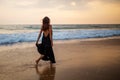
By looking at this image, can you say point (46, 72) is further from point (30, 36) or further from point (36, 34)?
point (36, 34)

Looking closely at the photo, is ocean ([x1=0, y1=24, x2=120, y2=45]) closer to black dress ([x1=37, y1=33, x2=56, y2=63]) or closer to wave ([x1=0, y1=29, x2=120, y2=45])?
wave ([x1=0, y1=29, x2=120, y2=45])

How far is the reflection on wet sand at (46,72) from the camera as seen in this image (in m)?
5.92

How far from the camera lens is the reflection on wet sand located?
592cm

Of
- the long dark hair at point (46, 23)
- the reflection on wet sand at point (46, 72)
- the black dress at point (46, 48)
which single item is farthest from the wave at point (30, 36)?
the reflection on wet sand at point (46, 72)

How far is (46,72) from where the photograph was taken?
650cm

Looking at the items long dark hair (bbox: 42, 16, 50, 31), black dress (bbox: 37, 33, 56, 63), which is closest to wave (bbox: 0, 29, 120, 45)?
black dress (bbox: 37, 33, 56, 63)

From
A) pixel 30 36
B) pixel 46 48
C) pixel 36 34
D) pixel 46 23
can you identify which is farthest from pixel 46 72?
pixel 36 34

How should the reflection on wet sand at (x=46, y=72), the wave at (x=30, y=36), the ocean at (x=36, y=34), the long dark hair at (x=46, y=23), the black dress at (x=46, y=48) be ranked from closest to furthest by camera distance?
the reflection on wet sand at (x=46, y=72) → the long dark hair at (x=46, y=23) → the black dress at (x=46, y=48) → the wave at (x=30, y=36) → the ocean at (x=36, y=34)

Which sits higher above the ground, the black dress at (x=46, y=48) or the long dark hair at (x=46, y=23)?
the long dark hair at (x=46, y=23)

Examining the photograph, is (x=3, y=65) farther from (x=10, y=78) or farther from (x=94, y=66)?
(x=94, y=66)

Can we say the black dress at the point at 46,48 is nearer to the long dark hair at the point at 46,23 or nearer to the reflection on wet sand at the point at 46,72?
the long dark hair at the point at 46,23

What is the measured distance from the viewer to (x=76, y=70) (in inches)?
263

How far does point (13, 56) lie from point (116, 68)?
171 inches

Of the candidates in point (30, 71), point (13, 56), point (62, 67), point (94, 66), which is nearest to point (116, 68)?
point (94, 66)
